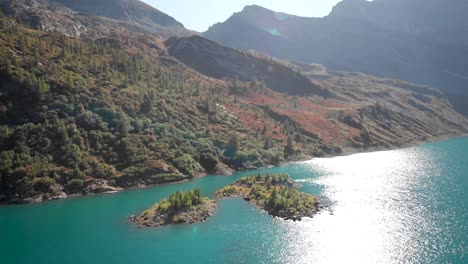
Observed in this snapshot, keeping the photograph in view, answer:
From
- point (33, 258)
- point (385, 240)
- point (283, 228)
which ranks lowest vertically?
point (33, 258)

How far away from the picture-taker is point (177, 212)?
9475cm

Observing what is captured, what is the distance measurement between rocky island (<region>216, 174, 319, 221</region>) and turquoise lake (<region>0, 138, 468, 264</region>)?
3.22 meters

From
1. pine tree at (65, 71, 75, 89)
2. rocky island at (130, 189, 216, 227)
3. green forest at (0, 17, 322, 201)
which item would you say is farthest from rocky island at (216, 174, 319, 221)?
pine tree at (65, 71, 75, 89)

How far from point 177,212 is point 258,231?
2175 cm

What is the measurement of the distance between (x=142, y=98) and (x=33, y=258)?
115m

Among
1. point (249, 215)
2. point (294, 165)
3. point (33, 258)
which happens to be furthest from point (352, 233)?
point (294, 165)

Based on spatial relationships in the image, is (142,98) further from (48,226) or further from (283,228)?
(283,228)

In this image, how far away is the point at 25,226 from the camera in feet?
297

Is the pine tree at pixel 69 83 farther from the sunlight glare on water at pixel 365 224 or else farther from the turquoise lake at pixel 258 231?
the sunlight glare on water at pixel 365 224

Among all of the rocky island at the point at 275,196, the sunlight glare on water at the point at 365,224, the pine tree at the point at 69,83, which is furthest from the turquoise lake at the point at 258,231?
the pine tree at the point at 69,83

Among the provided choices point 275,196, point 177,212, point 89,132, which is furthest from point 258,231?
point 89,132

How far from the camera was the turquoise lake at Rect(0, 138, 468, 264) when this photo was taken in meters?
71.1

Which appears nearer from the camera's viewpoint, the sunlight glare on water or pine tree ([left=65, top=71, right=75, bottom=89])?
the sunlight glare on water

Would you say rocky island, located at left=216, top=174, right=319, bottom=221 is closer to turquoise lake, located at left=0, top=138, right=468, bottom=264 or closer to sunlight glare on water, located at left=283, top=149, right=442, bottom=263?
turquoise lake, located at left=0, top=138, right=468, bottom=264
